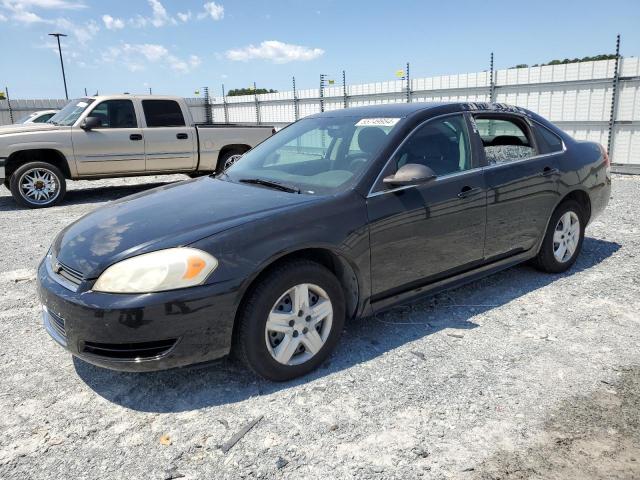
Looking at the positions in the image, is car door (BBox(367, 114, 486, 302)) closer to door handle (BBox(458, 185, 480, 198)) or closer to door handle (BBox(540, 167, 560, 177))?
door handle (BBox(458, 185, 480, 198))

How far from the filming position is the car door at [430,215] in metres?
3.36

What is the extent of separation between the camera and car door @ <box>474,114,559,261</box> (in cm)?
405

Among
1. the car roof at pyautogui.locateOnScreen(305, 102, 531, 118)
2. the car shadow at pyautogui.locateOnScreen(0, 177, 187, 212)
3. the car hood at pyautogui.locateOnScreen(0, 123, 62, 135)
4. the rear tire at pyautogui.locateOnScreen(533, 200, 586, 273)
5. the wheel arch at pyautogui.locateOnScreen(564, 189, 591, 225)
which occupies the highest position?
the car roof at pyautogui.locateOnScreen(305, 102, 531, 118)

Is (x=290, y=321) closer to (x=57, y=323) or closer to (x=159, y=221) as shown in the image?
(x=159, y=221)

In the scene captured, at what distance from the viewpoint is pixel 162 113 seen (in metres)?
10.1

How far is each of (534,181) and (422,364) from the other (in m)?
2.01

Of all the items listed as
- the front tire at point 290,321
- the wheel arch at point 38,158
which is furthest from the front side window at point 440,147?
the wheel arch at point 38,158

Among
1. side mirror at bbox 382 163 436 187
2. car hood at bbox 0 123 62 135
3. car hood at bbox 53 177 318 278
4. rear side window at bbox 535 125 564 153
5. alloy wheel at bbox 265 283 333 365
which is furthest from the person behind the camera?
car hood at bbox 0 123 62 135

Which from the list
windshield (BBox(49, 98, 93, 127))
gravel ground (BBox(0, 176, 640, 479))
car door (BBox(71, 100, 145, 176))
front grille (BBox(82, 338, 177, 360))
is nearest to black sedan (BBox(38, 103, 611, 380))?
front grille (BBox(82, 338, 177, 360))

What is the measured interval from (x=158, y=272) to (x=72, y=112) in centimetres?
829

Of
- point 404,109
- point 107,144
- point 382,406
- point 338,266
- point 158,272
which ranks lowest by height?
point 382,406

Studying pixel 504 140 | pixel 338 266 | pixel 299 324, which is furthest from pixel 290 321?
pixel 504 140

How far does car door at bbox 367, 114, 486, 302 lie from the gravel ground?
1.53 feet

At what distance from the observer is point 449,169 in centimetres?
382
